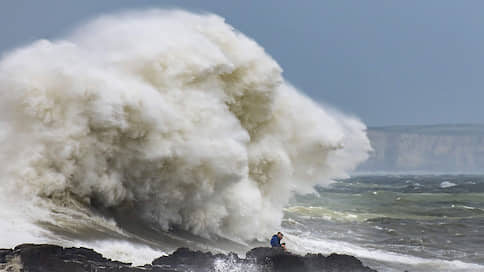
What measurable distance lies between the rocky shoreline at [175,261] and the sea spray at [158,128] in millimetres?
1753

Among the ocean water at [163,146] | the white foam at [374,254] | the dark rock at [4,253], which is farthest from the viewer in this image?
the white foam at [374,254]

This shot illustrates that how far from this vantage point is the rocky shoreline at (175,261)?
12.7 m

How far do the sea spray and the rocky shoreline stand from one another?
1.75 metres

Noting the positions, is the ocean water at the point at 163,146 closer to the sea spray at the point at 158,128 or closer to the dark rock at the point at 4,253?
the sea spray at the point at 158,128

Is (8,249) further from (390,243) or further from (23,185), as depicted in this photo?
(390,243)

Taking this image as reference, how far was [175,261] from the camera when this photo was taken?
1502cm

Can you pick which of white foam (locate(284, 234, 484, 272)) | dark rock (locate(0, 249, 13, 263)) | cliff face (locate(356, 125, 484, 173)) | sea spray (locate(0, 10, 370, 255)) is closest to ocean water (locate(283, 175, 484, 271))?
white foam (locate(284, 234, 484, 272))

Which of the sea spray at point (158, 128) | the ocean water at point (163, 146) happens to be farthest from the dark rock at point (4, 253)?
the sea spray at point (158, 128)

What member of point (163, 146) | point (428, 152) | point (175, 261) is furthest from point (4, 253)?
point (428, 152)

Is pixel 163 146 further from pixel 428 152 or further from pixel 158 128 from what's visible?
pixel 428 152

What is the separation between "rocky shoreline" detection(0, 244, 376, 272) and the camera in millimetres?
12742

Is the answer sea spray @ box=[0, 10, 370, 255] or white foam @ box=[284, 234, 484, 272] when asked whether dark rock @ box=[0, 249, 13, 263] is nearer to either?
sea spray @ box=[0, 10, 370, 255]

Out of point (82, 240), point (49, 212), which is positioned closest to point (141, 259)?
point (82, 240)

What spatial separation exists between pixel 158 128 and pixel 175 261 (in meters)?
4.54
